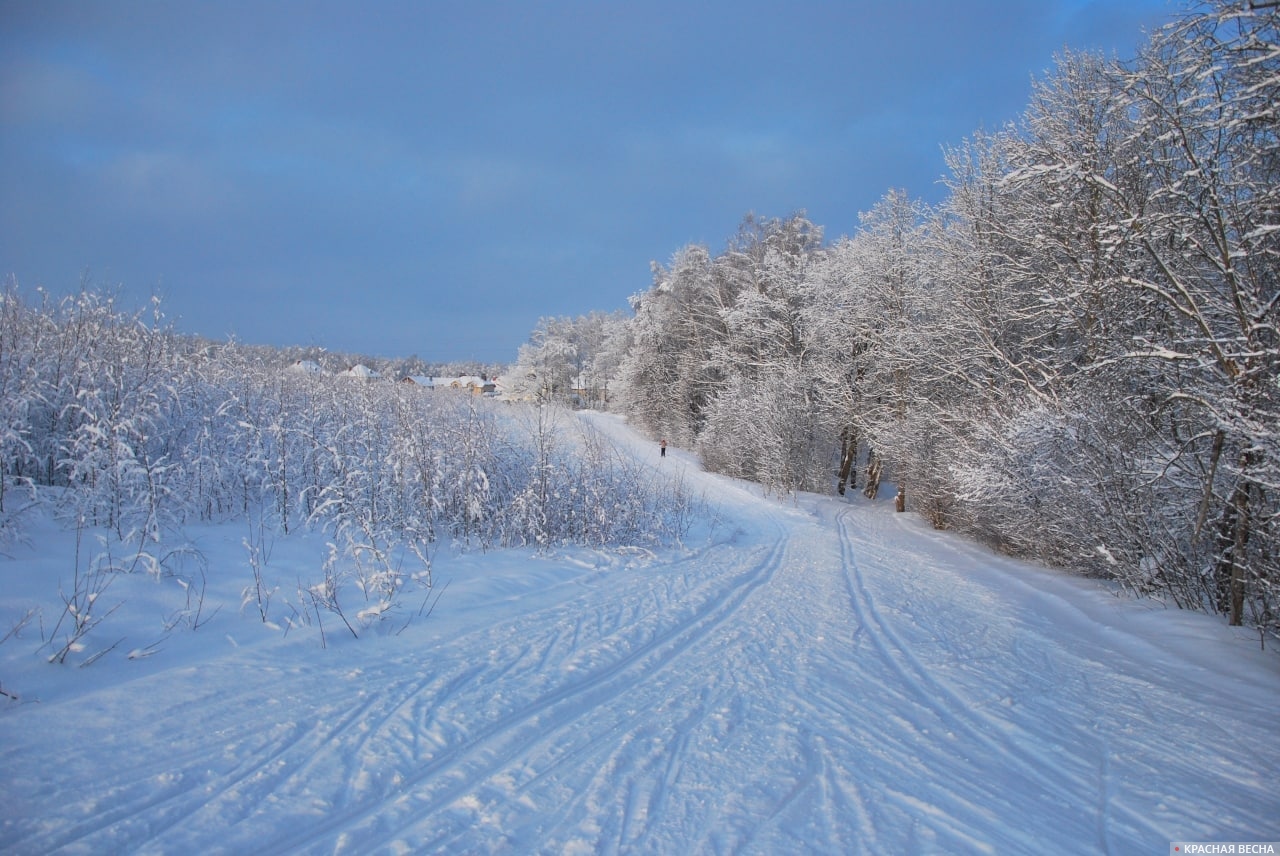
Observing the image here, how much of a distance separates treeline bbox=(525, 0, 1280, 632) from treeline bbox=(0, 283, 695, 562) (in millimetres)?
7286

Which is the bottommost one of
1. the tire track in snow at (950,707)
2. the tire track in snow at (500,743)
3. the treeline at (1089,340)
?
the tire track in snow at (500,743)

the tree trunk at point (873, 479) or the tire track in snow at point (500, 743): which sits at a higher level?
the tree trunk at point (873, 479)

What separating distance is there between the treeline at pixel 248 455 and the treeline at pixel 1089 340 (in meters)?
7.29

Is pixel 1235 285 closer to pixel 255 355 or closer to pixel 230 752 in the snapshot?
pixel 230 752

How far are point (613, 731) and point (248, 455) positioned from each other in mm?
7177

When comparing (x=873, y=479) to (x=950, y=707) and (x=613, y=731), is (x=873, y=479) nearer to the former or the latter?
(x=950, y=707)

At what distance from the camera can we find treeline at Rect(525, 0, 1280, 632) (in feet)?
19.8

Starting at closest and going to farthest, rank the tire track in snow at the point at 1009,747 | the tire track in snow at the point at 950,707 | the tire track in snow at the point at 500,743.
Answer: the tire track in snow at the point at 500,743
the tire track in snow at the point at 1009,747
the tire track in snow at the point at 950,707

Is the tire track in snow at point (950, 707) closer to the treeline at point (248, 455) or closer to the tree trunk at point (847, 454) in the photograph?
the treeline at point (248, 455)

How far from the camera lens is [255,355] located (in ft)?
44.1

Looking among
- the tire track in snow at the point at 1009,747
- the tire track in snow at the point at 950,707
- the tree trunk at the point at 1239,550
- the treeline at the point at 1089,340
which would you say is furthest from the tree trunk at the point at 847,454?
the tire track in snow at the point at 1009,747

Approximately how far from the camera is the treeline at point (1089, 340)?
602 cm

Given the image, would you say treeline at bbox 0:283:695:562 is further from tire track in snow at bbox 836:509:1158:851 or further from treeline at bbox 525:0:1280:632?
treeline at bbox 525:0:1280:632

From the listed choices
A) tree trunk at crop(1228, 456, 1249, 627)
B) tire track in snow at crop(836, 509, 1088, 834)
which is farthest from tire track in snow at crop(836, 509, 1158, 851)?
tree trunk at crop(1228, 456, 1249, 627)
